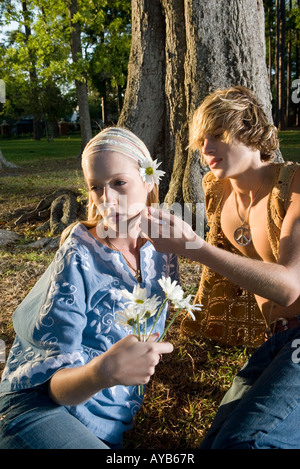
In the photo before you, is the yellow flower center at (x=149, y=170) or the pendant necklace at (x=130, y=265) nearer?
the yellow flower center at (x=149, y=170)

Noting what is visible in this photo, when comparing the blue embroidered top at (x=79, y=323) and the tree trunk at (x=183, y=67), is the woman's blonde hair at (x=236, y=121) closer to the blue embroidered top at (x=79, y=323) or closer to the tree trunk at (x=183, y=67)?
the blue embroidered top at (x=79, y=323)

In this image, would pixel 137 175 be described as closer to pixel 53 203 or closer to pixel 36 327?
pixel 36 327

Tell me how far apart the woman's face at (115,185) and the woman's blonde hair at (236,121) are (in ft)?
1.79

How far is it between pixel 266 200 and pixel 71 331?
125cm

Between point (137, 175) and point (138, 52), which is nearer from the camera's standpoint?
point (137, 175)

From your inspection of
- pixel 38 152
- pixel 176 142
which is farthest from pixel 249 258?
pixel 38 152

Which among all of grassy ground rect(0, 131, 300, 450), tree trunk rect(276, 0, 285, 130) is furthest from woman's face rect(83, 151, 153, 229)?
tree trunk rect(276, 0, 285, 130)

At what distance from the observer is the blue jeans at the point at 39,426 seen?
1.68 m

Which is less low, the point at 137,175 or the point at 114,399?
the point at 137,175

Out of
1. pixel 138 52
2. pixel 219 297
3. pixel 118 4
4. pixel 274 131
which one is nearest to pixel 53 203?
pixel 138 52

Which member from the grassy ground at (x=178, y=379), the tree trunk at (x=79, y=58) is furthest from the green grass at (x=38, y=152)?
the grassy ground at (x=178, y=379)

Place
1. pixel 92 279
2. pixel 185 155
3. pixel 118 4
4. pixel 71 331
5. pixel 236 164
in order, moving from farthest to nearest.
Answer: pixel 118 4, pixel 185 155, pixel 236 164, pixel 92 279, pixel 71 331

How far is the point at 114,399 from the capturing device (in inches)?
79.1

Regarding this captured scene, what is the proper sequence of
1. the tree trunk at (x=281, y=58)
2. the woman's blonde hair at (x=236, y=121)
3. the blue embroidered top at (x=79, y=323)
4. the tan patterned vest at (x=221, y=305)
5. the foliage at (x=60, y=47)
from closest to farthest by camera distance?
the blue embroidered top at (x=79, y=323) < the woman's blonde hair at (x=236, y=121) < the tan patterned vest at (x=221, y=305) < the foliage at (x=60, y=47) < the tree trunk at (x=281, y=58)
